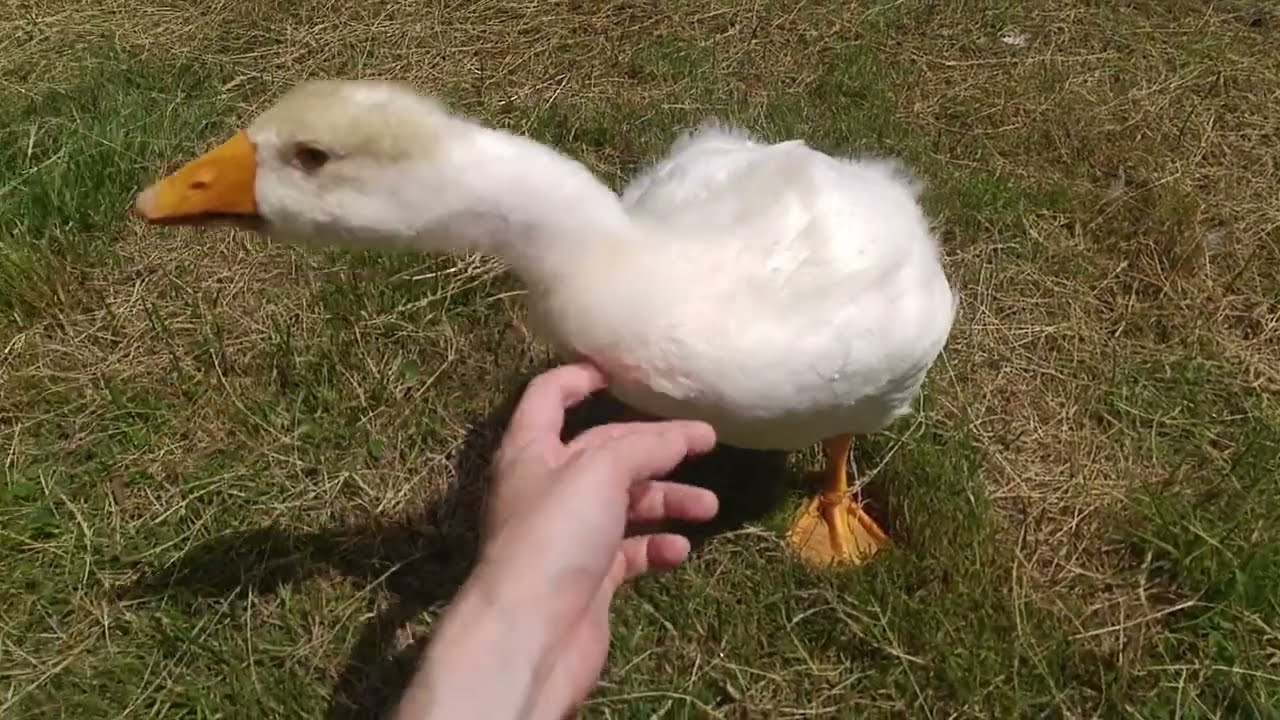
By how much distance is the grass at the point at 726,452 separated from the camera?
2.00 meters

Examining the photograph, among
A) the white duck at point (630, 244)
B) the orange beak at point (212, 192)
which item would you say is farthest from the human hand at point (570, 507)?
the orange beak at point (212, 192)

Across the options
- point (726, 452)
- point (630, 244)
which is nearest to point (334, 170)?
point (630, 244)

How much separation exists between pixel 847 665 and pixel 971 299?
106 centimetres

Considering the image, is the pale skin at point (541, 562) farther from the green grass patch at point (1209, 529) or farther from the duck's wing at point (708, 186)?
the green grass patch at point (1209, 529)

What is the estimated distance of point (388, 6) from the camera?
140 inches

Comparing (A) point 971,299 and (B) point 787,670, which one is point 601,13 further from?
(B) point 787,670

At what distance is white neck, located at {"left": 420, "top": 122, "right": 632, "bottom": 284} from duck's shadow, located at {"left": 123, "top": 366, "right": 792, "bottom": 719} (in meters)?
0.87

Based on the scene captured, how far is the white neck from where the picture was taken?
1405mm

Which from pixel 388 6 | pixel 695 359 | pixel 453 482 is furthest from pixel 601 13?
pixel 695 359

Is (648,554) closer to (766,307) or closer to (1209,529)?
(766,307)

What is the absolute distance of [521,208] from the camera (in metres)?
1.44

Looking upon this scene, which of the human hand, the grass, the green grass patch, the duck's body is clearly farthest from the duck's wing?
the green grass patch

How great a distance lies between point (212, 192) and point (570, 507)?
68 centimetres

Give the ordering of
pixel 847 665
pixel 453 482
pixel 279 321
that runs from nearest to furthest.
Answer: pixel 847 665 → pixel 453 482 → pixel 279 321
